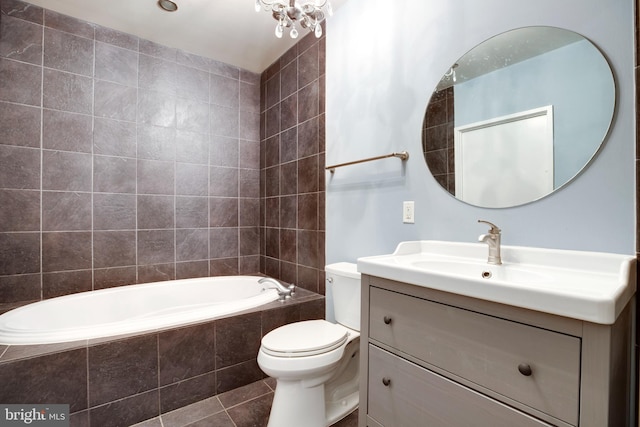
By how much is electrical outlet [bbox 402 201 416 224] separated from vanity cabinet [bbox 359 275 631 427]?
1.87ft

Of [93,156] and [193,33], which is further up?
[193,33]

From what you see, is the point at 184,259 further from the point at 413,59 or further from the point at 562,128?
the point at 562,128

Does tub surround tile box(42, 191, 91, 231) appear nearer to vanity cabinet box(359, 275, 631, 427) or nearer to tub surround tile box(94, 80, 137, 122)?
tub surround tile box(94, 80, 137, 122)

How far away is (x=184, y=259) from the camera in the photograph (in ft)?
8.56

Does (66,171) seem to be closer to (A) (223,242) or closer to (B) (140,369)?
(A) (223,242)

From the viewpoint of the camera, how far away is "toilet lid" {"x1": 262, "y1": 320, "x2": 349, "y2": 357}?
4.35ft

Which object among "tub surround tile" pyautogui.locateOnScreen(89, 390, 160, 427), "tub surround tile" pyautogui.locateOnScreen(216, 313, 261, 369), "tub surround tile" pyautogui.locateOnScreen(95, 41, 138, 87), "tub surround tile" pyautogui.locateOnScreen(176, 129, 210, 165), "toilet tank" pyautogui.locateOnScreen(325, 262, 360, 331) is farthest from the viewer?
"tub surround tile" pyautogui.locateOnScreen(176, 129, 210, 165)

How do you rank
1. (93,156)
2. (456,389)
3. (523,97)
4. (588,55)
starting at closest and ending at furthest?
(456,389) < (588,55) < (523,97) < (93,156)

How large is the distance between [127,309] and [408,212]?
7.24ft

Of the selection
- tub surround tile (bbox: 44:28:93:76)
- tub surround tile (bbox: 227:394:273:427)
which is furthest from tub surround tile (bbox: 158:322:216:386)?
tub surround tile (bbox: 44:28:93:76)

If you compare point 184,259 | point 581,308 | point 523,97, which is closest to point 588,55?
point 523,97

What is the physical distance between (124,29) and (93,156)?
1038mm

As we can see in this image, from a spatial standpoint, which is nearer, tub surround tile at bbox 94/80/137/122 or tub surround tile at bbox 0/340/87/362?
tub surround tile at bbox 0/340/87/362

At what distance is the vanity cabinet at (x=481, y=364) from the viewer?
2.05 feet
